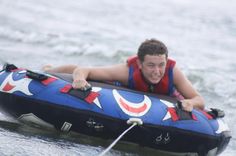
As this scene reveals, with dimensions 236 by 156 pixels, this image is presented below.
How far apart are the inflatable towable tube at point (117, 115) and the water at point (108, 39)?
0.18m

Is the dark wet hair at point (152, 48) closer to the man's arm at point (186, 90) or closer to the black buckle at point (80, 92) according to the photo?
the man's arm at point (186, 90)

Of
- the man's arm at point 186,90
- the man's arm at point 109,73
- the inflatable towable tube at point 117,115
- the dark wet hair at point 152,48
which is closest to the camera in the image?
the inflatable towable tube at point 117,115

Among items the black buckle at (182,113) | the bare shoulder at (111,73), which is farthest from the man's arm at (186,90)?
the bare shoulder at (111,73)

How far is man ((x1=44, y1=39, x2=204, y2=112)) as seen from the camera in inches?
216

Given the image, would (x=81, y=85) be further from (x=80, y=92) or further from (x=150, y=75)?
(x=150, y=75)

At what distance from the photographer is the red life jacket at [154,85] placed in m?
5.78

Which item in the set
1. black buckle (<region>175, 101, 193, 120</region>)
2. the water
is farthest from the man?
the water

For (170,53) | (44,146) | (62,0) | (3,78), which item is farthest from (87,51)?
(62,0)

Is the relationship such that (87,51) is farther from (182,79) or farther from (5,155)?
(5,155)

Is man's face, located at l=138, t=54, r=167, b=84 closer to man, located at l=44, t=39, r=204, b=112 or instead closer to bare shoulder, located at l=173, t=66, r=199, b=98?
man, located at l=44, t=39, r=204, b=112

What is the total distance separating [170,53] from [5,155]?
8.24 m

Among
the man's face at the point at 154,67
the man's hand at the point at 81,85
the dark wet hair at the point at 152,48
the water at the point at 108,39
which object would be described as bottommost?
the water at the point at 108,39

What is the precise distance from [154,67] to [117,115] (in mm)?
592

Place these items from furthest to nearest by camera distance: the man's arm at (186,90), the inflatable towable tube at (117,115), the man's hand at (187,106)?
the man's arm at (186,90), the man's hand at (187,106), the inflatable towable tube at (117,115)
